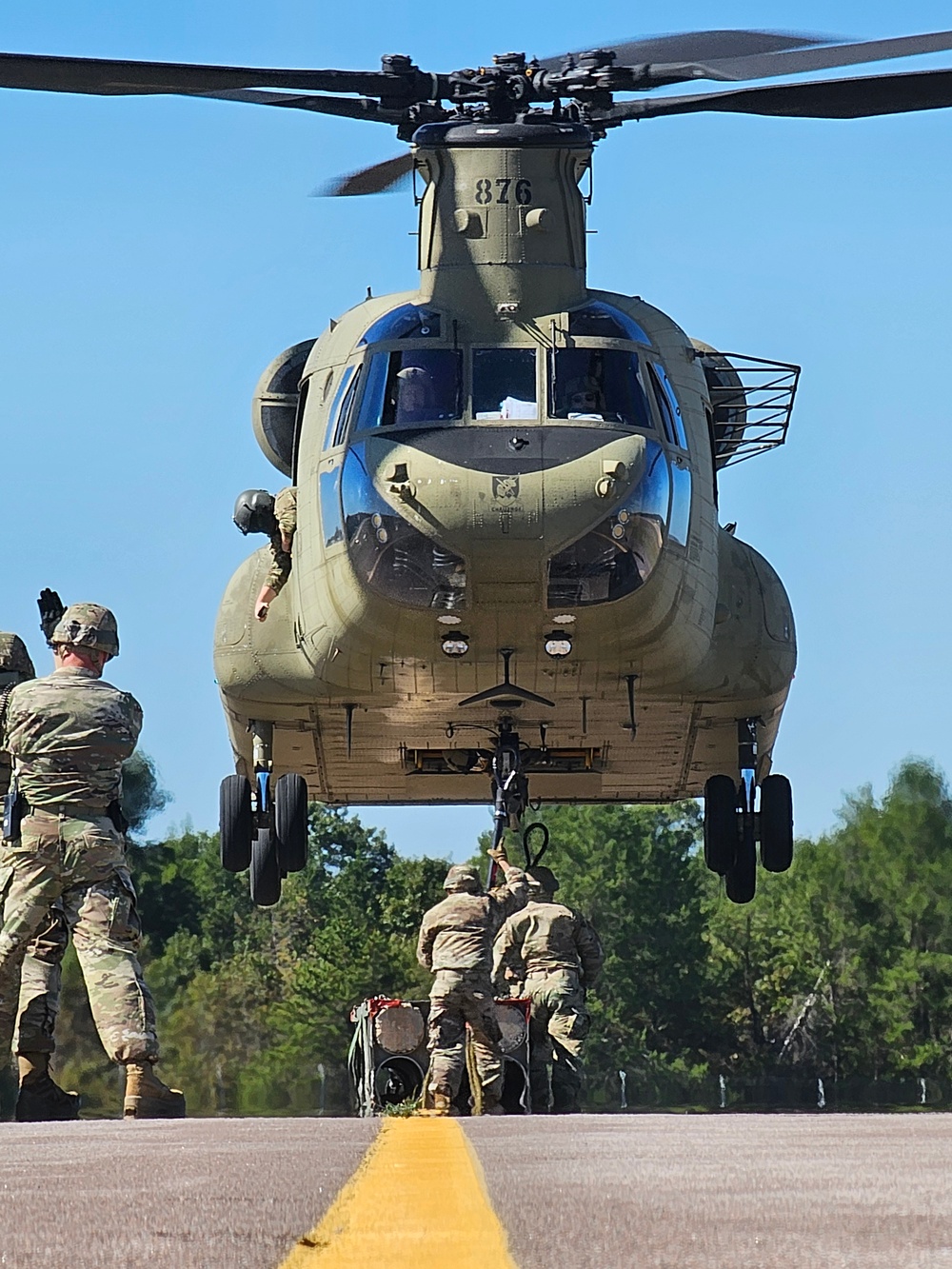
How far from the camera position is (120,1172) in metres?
5.13

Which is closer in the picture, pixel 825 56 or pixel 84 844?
pixel 84 844

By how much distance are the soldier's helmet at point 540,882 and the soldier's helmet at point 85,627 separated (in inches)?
288

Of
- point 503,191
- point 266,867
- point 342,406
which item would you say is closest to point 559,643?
point 342,406

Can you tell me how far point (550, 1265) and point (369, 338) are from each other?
38.1 ft

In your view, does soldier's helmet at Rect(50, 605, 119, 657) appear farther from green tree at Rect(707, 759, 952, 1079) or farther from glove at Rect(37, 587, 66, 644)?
green tree at Rect(707, 759, 952, 1079)

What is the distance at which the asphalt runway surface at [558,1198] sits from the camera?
3590 mm

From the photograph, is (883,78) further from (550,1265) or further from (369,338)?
(550,1265)

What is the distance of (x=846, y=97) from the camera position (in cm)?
1443

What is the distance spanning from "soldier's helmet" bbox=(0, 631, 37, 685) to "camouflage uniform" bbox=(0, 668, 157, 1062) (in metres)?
1.88

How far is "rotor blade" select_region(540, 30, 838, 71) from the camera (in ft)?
50.0

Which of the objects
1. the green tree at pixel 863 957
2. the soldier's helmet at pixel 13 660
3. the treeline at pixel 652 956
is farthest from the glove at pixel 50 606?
the green tree at pixel 863 957

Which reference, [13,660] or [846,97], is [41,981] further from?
[846,97]

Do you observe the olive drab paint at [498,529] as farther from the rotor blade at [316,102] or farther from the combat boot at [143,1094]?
the combat boot at [143,1094]

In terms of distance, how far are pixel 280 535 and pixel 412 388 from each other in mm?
2082
